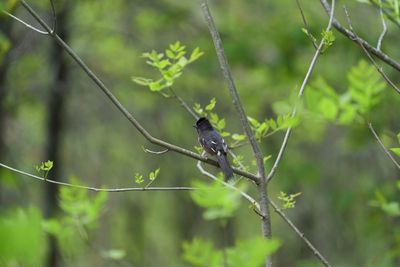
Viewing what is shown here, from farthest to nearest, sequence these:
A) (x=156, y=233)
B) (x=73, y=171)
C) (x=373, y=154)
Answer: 1. (x=156, y=233)
2. (x=73, y=171)
3. (x=373, y=154)

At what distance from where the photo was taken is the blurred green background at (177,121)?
23.4 ft

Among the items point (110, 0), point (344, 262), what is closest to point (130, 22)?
point (110, 0)

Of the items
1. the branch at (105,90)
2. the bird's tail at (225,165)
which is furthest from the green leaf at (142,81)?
the branch at (105,90)

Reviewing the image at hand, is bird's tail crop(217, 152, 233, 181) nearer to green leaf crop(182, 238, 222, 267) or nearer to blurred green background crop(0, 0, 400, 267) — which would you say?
blurred green background crop(0, 0, 400, 267)

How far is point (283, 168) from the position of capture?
9.33 metres

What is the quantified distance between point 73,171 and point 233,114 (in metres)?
3.70

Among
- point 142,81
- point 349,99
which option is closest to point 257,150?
point 349,99

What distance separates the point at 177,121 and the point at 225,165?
962 centimetres

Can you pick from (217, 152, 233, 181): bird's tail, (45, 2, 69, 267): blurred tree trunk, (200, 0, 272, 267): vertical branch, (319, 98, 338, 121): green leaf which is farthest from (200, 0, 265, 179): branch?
(45, 2, 69, 267): blurred tree trunk

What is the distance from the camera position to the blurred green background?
712 centimetres

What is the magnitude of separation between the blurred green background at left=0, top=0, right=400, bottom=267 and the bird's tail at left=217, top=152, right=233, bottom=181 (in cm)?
50

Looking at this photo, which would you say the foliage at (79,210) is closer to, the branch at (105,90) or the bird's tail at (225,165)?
the bird's tail at (225,165)

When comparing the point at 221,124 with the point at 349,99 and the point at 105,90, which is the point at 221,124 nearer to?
the point at 349,99

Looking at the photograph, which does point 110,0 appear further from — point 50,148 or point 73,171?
point 73,171
